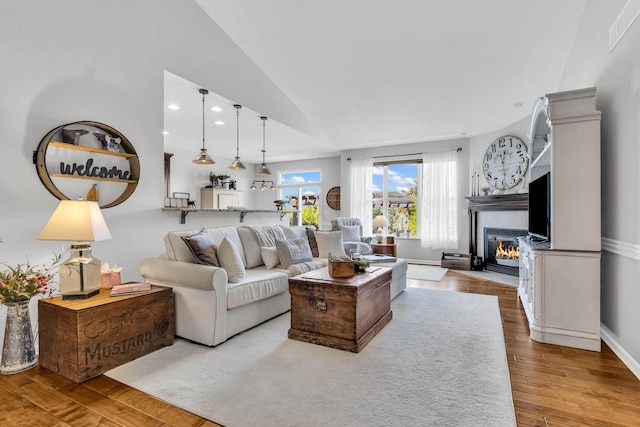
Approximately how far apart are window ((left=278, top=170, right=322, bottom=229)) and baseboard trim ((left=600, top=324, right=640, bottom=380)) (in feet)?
21.4

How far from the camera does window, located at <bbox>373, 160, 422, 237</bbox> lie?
7.31 m

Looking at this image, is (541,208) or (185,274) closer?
(185,274)

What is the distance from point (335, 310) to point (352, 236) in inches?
134

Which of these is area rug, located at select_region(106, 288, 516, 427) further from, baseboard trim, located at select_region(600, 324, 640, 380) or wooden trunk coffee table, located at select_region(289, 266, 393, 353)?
baseboard trim, located at select_region(600, 324, 640, 380)

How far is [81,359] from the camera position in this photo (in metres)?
2.06

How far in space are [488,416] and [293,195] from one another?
25.6ft

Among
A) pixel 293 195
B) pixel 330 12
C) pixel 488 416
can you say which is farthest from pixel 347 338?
pixel 293 195

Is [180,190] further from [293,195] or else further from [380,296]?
[380,296]

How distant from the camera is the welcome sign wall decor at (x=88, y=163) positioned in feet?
8.99

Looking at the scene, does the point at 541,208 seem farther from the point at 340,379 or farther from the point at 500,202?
the point at 340,379

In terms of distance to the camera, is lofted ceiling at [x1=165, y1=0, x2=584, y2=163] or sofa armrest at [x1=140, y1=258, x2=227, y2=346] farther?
lofted ceiling at [x1=165, y1=0, x2=584, y2=163]

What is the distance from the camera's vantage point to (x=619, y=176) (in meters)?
2.44

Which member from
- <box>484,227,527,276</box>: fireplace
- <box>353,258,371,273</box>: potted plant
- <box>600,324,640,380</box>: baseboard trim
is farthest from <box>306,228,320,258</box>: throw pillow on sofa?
<box>484,227,527,276</box>: fireplace

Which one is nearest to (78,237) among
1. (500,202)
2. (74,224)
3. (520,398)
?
(74,224)
